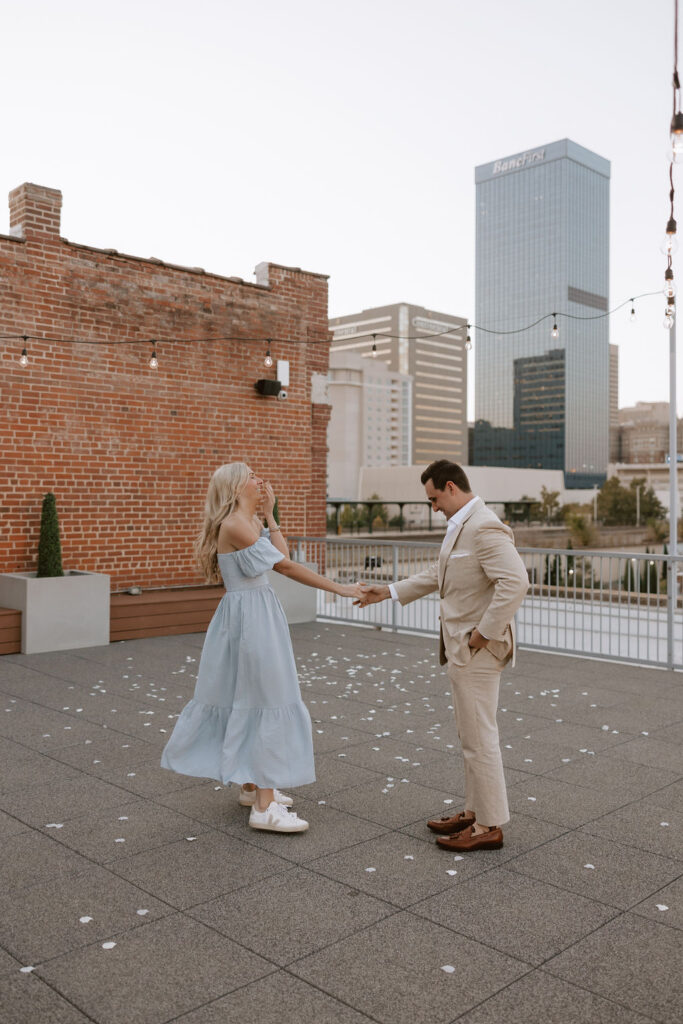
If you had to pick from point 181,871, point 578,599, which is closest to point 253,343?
point 578,599

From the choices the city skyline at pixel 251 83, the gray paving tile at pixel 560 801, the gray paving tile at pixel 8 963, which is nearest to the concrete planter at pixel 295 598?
the city skyline at pixel 251 83

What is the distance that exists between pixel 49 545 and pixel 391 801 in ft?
21.4

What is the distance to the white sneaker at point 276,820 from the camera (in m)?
4.04

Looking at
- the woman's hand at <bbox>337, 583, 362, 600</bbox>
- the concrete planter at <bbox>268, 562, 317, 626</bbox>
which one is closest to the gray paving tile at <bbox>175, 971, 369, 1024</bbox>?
the woman's hand at <bbox>337, 583, 362, 600</bbox>

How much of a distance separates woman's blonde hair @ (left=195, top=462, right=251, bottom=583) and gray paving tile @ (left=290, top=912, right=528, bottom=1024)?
1872 millimetres

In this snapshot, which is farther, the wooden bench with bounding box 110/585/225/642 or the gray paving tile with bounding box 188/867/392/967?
the wooden bench with bounding box 110/585/225/642

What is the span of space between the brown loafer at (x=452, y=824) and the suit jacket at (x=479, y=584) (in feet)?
2.55

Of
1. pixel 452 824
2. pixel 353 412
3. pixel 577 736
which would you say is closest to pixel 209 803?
pixel 452 824

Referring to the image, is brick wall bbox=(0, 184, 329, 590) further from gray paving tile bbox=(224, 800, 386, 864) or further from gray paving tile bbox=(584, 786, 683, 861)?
gray paving tile bbox=(584, 786, 683, 861)

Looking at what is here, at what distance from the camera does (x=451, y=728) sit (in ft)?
20.1

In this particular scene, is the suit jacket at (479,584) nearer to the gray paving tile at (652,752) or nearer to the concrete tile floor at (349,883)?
the concrete tile floor at (349,883)

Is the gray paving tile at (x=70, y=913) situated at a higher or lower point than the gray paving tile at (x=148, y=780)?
higher

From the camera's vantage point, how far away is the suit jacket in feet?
12.0

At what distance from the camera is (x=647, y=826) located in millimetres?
4145
